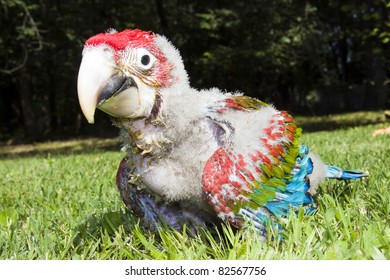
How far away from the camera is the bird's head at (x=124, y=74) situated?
5.49 ft

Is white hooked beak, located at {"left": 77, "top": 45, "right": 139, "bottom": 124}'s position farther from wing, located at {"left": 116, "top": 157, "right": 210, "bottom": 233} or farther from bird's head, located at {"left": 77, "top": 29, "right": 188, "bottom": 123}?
wing, located at {"left": 116, "top": 157, "right": 210, "bottom": 233}

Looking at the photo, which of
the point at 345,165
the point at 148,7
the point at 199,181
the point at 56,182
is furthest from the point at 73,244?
the point at 148,7

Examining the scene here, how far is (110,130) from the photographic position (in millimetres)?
16875

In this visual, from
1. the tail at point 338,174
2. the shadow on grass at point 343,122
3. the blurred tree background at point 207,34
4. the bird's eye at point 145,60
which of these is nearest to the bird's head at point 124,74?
the bird's eye at point 145,60

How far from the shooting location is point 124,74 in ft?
5.66

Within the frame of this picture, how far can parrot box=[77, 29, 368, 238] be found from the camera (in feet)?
5.65

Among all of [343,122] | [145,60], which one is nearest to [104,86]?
[145,60]

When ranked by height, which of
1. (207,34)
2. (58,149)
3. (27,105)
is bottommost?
(58,149)

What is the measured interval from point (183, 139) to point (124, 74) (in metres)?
0.34

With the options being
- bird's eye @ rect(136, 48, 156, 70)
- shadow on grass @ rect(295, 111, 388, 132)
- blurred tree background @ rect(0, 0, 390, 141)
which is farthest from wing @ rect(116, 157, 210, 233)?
shadow on grass @ rect(295, 111, 388, 132)

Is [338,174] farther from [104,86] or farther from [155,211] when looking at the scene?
[104,86]

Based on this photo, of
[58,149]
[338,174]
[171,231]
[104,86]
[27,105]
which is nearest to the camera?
[104,86]

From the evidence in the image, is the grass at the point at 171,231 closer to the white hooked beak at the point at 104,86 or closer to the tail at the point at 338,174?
the tail at the point at 338,174
